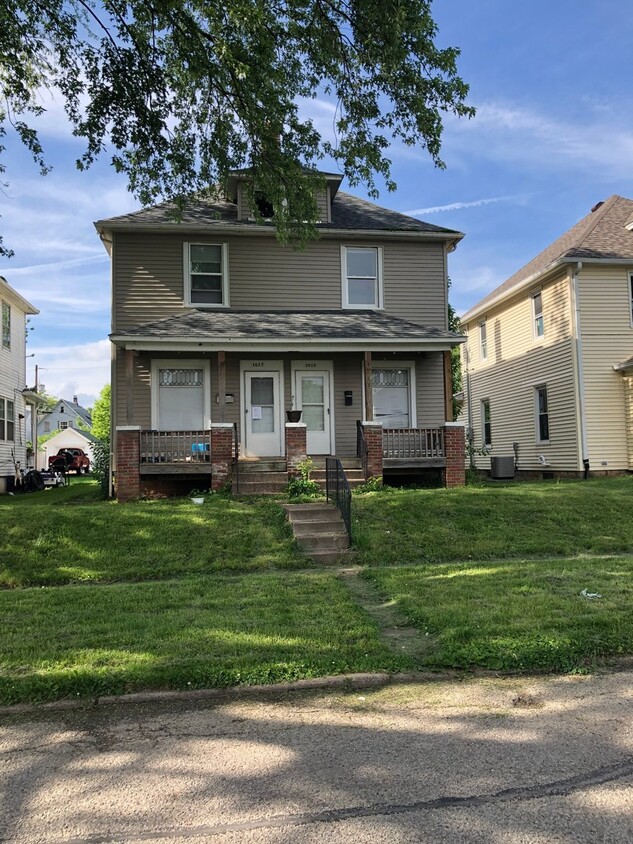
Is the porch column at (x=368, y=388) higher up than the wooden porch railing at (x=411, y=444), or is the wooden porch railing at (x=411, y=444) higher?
the porch column at (x=368, y=388)

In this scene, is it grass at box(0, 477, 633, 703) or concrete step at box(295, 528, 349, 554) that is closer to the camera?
grass at box(0, 477, 633, 703)

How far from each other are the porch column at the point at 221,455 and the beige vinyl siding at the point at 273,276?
12.3ft

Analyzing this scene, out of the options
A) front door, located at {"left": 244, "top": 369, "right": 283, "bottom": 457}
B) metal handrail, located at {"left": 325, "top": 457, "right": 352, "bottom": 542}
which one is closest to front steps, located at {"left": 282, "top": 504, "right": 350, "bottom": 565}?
metal handrail, located at {"left": 325, "top": 457, "right": 352, "bottom": 542}

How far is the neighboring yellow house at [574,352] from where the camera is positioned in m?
16.9

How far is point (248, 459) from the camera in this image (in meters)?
13.8

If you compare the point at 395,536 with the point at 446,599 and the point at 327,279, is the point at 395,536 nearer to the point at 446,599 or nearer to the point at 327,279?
the point at 446,599

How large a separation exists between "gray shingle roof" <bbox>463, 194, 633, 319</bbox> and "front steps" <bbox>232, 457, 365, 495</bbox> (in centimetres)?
857

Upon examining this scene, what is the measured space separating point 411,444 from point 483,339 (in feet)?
37.8

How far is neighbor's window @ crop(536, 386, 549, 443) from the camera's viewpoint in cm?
1898

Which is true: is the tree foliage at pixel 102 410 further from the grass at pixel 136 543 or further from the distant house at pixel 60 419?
the grass at pixel 136 543

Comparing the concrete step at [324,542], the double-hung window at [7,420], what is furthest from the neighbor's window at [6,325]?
the concrete step at [324,542]

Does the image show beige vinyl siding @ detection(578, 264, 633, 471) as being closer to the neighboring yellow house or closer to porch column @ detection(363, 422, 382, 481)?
the neighboring yellow house

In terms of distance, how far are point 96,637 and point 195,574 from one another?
107 inches

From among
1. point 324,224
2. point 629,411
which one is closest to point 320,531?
point 324,224
